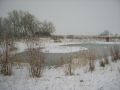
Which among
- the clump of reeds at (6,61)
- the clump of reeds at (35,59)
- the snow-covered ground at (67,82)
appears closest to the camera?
the snow-covered ground at (67,82)

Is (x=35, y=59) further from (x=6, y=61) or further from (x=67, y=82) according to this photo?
(x=67, y=82)

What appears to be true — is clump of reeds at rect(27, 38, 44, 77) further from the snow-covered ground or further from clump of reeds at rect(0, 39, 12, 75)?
clump of reeds at rect(0, 39, 12, 75)

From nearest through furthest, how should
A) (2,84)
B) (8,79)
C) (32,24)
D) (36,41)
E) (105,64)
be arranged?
(2,84) < (8,79) < (36,41) < (105,64) < (32,24)

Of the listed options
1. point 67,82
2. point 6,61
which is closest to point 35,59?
point 6,61

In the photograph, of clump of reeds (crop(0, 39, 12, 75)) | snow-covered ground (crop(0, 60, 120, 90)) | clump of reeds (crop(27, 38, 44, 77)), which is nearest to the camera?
snow-covered ground (crop(0, 60, 120, 90))

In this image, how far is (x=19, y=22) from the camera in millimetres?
7859

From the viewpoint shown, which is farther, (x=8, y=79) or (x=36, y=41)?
(x=36, y=41)

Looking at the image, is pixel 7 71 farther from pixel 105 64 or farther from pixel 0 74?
pixel 105 64

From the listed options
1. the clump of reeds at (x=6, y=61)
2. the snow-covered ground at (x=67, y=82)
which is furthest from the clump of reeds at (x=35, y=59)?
the clump of reeds at (x=6, y=61)

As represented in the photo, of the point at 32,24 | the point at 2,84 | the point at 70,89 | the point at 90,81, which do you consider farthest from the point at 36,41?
the point at 32,24

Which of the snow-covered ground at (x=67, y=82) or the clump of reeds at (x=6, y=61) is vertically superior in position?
the clump of reeds at (x=6, y=61)

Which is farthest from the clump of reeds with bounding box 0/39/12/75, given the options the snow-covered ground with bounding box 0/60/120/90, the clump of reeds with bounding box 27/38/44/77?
the clump of reeds with bounding box 27/38/44/77

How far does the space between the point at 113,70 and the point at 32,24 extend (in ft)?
18.6

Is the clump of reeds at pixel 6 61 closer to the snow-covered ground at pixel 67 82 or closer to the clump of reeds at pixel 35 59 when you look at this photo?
the snow-covered ground at pixel 67 82
